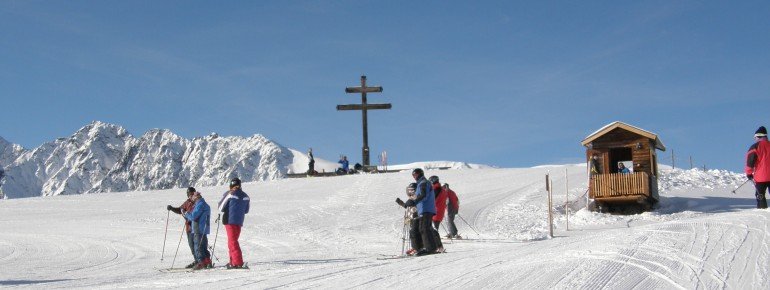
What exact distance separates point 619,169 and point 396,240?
38.2 ft

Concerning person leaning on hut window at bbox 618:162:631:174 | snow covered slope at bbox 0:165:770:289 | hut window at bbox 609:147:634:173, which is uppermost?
hut window at bbox 609:147:634:173

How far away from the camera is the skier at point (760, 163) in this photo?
15.4 meters

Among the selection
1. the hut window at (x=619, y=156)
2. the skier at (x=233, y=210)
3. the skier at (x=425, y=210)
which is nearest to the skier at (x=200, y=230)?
the skier at (x=233, y=210)

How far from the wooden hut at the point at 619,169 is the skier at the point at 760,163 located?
457 inches

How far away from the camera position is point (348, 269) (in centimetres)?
1089

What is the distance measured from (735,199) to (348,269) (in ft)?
74.3

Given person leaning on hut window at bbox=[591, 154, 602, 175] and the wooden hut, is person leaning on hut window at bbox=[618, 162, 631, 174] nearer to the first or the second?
the wooden hut

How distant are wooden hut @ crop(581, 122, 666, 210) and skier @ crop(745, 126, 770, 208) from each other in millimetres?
11607

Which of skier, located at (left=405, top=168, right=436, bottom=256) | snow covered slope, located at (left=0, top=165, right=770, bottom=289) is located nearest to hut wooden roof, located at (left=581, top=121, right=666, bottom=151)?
snow covered slope, located at (left=0, top=165, right=770, bottom=289)

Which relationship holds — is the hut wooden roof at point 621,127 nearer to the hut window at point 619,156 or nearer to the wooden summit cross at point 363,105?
the hut window at point 619,156

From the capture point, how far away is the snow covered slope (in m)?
8.60

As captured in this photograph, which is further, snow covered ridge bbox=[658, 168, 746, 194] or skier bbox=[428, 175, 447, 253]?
snow covered ridge bbox=[658, 168, 746, 194]

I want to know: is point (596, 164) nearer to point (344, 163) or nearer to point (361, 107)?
point (361, 107)

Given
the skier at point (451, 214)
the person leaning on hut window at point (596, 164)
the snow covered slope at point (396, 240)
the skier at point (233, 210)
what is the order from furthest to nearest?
1. the person leaning on hut window at point (596, 164)
2. the skier at point (451, 214)
3. the skier at point (233, 210)
4. the snow covered slope at point (396, 240)
